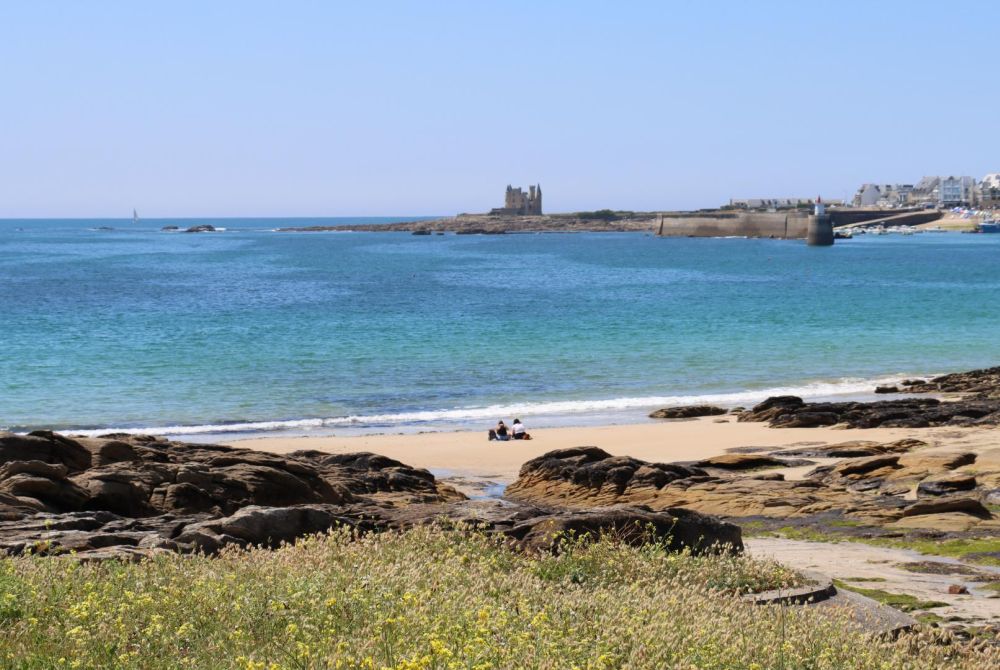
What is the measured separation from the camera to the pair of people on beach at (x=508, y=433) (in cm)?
2753

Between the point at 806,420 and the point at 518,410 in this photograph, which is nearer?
the point at 806,420

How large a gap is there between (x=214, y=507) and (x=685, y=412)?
17.7 meters

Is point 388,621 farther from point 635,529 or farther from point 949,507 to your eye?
point 949,507

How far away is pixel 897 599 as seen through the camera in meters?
12.1

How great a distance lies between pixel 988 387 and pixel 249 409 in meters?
21.1

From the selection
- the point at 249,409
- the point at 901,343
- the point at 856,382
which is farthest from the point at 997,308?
the point at 249,409

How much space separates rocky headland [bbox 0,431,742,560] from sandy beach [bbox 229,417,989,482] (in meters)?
Result: 4.19

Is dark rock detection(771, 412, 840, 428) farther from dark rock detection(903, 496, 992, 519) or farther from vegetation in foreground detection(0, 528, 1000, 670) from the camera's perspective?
vegetation in foreground detection(0, 528, 1000, 670)

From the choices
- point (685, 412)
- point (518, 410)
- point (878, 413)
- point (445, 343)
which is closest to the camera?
point (878, 413)

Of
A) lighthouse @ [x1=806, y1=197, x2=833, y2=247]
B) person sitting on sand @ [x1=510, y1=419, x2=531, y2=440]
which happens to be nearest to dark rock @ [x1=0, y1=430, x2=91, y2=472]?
person sitting on sand @ [x1=510, y1=419, x2=531, y2=440]

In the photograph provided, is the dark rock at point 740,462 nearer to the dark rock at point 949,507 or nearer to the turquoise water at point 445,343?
the dark rock at point 949,507

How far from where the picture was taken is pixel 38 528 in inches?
491

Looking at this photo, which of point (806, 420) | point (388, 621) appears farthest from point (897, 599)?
point (806, 420)

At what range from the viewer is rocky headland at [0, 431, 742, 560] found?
1216 centimetres
